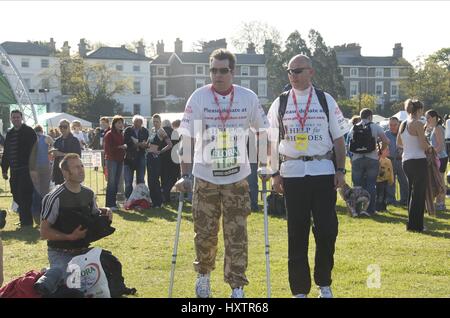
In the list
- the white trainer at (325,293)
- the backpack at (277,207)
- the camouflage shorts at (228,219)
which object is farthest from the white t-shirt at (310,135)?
the backpack at (277,207)

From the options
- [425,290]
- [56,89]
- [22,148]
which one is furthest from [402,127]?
[56,89]

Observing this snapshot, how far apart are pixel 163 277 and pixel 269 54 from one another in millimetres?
77005

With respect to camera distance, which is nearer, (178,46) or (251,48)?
(251,48)

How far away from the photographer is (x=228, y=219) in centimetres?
628

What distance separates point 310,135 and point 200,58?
95024 mm

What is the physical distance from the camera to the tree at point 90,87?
77812 mm

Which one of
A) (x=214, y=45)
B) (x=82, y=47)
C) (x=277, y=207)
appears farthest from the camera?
(x=82, y=47)

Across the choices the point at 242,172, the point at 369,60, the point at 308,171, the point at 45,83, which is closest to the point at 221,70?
the point at 242,172

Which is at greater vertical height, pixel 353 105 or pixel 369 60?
pixel 369 60

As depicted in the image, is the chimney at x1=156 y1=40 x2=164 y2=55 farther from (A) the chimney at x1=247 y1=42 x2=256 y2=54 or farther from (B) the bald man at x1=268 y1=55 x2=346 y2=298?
(B) the bald man at x1=268 y1=55 x2=346 y2=298

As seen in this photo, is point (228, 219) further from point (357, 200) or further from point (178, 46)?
point (178, 46)

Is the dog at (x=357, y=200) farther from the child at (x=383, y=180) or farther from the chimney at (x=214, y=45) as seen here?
the chimney at (x=214, y=45)

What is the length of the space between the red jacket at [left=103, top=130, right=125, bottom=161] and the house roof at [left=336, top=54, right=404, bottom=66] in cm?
9218
